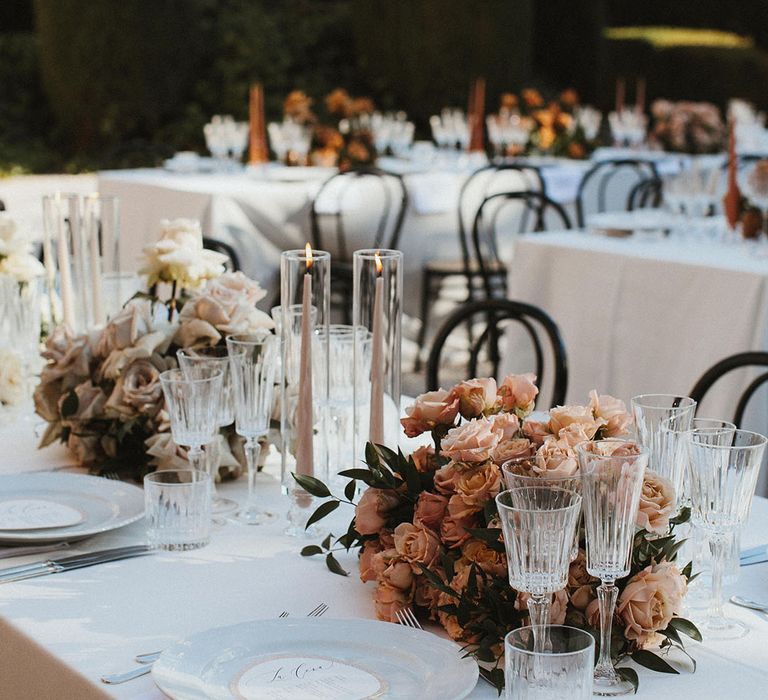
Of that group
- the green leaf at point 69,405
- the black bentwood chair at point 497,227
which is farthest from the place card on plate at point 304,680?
the black bentwood chair at point 497,227

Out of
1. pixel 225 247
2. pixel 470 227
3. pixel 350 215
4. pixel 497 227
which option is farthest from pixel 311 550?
pixel 497 227

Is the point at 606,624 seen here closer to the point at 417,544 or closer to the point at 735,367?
the point at 417,544

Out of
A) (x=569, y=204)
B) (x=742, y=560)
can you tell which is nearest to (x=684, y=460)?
(x=742, y=560)

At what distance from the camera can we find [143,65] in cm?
1122

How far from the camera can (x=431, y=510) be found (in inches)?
52.1

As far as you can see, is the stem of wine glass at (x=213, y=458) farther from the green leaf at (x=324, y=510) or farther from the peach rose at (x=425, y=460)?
the peach rose at (x=425, y=460)

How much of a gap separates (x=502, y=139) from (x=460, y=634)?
531 centimetres

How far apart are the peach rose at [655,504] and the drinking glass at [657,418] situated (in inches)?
4.4

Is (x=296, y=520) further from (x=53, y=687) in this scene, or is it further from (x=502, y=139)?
(x=502, y=139)

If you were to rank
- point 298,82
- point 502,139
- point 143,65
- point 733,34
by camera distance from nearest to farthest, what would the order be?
1. point 502,139
2. point 143,65
3. point 298,82
4. point 733,34

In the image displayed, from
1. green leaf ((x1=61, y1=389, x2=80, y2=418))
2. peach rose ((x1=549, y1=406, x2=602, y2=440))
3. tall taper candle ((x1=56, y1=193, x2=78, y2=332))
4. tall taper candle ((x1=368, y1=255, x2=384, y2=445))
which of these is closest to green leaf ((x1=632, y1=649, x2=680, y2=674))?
peach rose ((x1=549, y1=406, x2=602, y2=440))

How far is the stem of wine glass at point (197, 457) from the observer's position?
159 cm

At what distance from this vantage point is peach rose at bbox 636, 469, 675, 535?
1.22 meters

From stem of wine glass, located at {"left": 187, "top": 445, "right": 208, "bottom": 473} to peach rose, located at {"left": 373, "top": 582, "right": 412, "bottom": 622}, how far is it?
37cm
